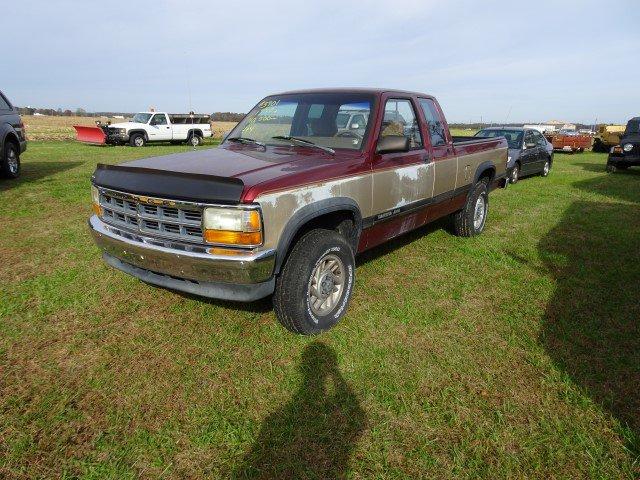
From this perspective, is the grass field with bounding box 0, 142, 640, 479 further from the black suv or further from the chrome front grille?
the black suv

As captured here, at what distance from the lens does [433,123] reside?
489 cm

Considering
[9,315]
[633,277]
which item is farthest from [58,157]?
[633,277]

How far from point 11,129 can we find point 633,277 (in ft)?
38.2

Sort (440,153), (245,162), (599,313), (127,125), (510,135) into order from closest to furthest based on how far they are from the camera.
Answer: (245,162)
(599,313)
(440,153)
(510,135)
(127,125)

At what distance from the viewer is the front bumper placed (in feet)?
8.84

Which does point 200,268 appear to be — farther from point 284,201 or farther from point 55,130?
point 55,130

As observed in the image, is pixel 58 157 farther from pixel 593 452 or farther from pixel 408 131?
pixel 593 452

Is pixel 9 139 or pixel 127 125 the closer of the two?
pixel 9 139

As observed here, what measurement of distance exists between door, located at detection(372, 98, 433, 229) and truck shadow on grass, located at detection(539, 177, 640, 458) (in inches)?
64.3

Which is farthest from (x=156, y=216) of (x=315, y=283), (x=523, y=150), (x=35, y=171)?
(x=523, y=150)

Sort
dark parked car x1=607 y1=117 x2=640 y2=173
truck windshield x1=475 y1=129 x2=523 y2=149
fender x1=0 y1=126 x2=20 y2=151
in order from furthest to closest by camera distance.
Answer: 1. dark parked car x1=607 y1=117 x2=640 y2=173
2. truck windshield x1=475 y1=129 x2=523 y2=149
3. fender x1=0 y1=126 x2=20 y2=151

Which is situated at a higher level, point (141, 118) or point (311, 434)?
point (141, 118)

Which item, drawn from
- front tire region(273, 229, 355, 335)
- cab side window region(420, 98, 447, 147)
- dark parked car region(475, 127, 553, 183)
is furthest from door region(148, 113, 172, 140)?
front tire region(273, 229, 355, 335)

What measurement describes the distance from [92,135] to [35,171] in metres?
13.5
